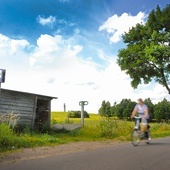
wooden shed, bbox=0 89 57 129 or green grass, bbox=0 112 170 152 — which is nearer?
green grass, bbox=0 112 170 152

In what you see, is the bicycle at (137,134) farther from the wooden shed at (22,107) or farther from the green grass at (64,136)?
the wooden shed at (22,107)

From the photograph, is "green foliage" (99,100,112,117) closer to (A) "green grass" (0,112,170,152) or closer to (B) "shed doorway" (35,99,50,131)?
(B) "shed doorway" (35,99,50,131)

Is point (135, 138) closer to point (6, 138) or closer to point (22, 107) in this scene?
point (6, 138)

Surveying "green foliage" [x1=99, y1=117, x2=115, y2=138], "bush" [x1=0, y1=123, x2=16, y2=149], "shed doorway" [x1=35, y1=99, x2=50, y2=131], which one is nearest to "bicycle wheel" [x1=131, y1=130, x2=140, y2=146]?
"bush" [x1=0, y1=123, x2=16, y2=149]

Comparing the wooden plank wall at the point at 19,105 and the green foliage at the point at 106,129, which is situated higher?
the wooden plank wall at the point at 19,105

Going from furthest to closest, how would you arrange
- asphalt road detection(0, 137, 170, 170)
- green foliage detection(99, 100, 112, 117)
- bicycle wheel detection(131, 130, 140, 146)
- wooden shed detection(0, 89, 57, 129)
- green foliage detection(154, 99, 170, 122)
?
green foliage detection(99, 100, 112, 117), green foliage detection(154, 99, 170, 122), wooden shed detection(0, 89, 57, 129), bicycle wheel detection(131, 130, 140, 146), asphalt road detection(0, 137, 170, 170)

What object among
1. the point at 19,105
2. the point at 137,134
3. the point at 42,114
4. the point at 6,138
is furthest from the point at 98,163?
the point at 42,114

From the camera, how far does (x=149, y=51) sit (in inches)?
1368

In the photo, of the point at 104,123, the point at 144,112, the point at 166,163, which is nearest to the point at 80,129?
the point at 104,123

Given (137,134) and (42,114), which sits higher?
(42,114)

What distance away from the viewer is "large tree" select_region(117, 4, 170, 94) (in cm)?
3525

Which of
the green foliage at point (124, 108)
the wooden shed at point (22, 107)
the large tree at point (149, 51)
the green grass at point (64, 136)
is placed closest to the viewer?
the green grass at point (64, 136)

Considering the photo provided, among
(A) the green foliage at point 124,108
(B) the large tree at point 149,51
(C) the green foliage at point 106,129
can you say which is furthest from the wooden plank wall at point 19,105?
(A) the green foliage at point 124,108

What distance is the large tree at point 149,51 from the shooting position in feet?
116
